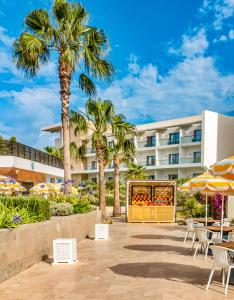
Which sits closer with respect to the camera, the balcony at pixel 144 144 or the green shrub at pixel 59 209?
the green shrub at pixel 59 209

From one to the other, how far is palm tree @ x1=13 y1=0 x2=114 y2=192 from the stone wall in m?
3.55

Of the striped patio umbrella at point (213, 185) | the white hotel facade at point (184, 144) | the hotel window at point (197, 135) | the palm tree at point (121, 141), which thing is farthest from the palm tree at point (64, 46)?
the hotel window at point (197, 135)

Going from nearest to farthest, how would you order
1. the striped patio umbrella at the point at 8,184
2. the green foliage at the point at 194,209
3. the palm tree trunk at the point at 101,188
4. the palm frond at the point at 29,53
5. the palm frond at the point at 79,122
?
the palm frond at the point at 29,53 → the striped patio umbrella at the point at 8,184 → the palm frond at the point at 79,122 → the palm tree trunk at the point at 101,188 → the green foliage at the point at 194,209

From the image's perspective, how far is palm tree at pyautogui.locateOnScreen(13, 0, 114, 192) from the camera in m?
15.2

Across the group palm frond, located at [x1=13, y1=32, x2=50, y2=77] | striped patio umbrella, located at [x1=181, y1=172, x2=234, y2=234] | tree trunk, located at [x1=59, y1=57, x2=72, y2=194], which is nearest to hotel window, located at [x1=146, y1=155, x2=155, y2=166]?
tree trunk, located at [x1=59, y1=57, x2=72, y2=194]

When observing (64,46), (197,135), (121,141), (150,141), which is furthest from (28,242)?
(150,141)

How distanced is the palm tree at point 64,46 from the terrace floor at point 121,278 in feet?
18.8

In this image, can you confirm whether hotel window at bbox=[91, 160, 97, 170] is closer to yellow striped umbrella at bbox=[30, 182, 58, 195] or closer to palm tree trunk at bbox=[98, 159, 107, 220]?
yellow striped umbrella at bbox=[30, 182, 58, 195]

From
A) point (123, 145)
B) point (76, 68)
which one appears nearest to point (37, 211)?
point (76, 68)

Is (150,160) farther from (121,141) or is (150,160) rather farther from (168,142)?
(121,141)

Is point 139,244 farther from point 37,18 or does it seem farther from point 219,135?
point 219,135

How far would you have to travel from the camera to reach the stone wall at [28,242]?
26.3ft

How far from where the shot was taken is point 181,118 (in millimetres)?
48094

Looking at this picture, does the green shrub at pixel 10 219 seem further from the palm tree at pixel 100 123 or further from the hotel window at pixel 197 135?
the hotel window at pixel 197 135
